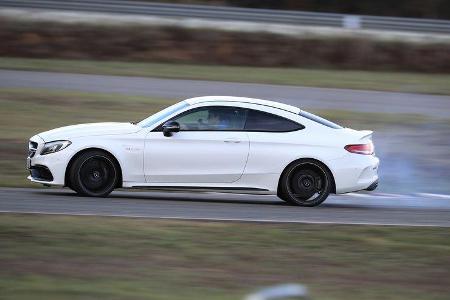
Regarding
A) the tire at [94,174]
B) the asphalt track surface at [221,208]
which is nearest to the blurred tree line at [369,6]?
the asphalt track surface at [221,208]

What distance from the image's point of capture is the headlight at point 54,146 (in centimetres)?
1220

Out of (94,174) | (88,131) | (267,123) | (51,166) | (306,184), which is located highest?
(267,123)

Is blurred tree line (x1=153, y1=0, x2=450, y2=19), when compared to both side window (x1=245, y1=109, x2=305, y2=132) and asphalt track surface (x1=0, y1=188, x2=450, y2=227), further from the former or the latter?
side window (x1=245, y1=109, x2=305, y2=132)

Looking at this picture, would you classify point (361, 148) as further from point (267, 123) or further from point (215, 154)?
point (215, 154)

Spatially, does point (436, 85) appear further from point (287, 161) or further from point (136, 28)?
point (287, 161)

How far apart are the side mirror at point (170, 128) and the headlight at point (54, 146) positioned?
1.33m

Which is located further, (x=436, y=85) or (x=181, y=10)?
(x=181, y=10)

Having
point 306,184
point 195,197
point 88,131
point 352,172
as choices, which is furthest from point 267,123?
point 88,131

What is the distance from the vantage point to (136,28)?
105ft

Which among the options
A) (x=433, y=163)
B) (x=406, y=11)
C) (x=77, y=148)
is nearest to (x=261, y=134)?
(x=77, y=148)

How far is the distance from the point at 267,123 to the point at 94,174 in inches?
Answer: 101

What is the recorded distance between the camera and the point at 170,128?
486 inches

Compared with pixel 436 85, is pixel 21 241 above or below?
below

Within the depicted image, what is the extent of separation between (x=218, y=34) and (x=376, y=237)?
73.1 feet
